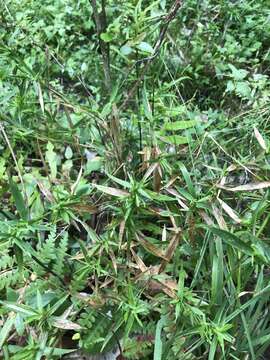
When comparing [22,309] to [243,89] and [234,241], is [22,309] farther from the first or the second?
[243,89]

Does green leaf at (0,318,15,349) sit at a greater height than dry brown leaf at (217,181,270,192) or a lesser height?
lesser

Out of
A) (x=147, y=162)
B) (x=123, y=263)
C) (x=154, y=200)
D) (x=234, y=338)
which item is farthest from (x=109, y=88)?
(x=234, y=338)

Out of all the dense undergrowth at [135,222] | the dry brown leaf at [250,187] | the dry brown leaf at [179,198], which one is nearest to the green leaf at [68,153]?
the dense undergrowth at [135,222]

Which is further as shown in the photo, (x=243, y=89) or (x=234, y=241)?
(x=243, y=89)

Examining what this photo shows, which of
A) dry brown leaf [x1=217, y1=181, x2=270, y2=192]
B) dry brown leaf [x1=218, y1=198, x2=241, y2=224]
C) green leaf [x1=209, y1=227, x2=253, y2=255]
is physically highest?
dry brown leaf [x1=217, y1=181, x2=270, y2=192]

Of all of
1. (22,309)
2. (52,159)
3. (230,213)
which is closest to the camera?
(22,309)

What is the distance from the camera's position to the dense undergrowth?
133 centimetres

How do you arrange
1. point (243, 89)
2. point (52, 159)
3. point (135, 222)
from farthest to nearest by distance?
point (243, 89), point (52, 159), point (135, 222)

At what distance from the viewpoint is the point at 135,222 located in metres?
1.51

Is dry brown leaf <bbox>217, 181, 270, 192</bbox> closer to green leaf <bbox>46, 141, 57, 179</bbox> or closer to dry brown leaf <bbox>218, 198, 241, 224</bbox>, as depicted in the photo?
dry brown leaf <bbox>218, 198, 241, 224</bbox>

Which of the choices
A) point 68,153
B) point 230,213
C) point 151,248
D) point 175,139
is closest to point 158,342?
point 151,248

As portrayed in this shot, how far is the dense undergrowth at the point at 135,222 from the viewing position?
4.36ft

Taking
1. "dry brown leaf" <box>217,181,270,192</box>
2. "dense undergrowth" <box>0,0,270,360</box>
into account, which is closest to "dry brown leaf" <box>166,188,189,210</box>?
"dense undergrowth" <box>0,0,270,360</box>

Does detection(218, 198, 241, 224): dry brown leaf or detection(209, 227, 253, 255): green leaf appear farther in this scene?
detection(218, 198, 241, 224): dry brown leaf
